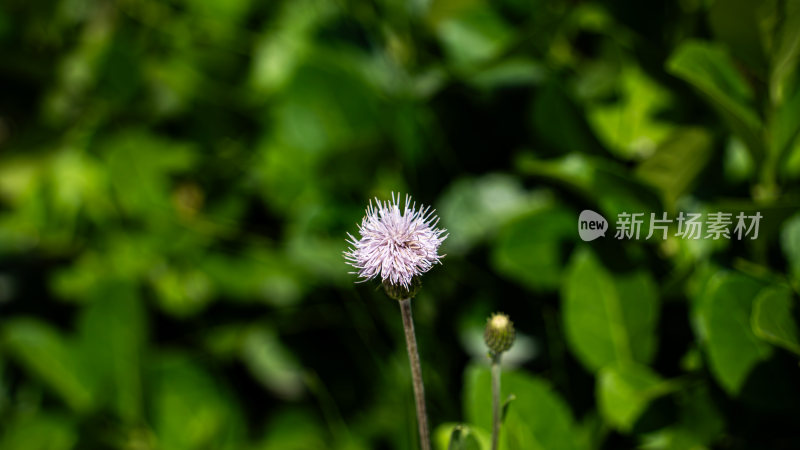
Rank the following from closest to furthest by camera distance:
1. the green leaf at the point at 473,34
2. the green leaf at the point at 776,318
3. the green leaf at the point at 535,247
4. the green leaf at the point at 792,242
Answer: the green leaf at the point at 776,318, the green leaf at the point at 792,242, the green leaf at the point at 535,247, the green leaf at the point at 473,34

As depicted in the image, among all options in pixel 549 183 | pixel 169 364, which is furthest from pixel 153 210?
pixel 549 183

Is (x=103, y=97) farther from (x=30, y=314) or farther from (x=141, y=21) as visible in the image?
(x=30, y=314)

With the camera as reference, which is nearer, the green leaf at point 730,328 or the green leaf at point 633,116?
the green leaf at point 730,328

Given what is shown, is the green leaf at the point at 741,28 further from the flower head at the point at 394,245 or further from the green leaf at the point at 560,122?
the flower head at the point at 394,245

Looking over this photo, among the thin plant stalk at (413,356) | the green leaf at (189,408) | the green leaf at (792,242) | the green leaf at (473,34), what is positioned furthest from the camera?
the green leaf at (189,408)

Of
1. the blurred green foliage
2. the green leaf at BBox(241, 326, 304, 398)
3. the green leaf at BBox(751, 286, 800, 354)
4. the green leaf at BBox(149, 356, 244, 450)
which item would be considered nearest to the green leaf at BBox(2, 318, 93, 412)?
the blurred green foliage

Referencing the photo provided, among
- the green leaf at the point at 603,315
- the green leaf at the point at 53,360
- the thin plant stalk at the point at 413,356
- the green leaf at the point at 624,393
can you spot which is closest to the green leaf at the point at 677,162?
the green leaf at the point at 603,315

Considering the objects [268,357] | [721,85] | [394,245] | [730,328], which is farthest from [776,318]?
[268,357]

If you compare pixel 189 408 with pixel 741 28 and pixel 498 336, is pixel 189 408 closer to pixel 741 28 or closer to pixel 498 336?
pixel 498 336
